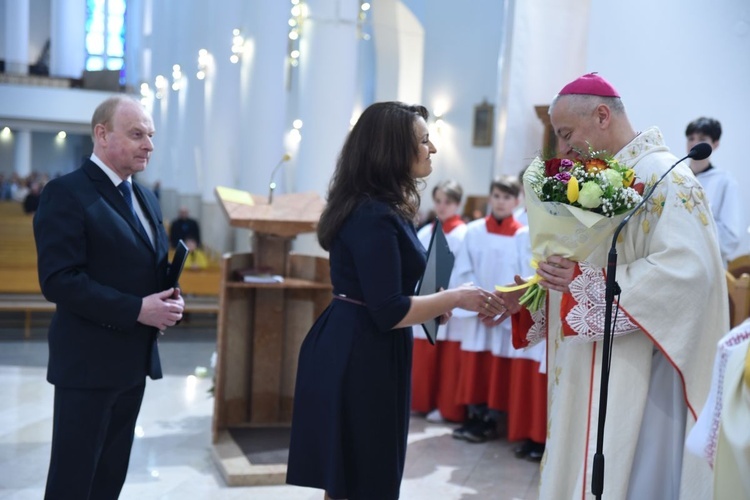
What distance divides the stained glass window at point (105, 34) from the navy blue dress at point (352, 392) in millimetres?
29157

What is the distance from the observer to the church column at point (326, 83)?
9383 mm

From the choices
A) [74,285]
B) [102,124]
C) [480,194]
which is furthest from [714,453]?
[480,194]

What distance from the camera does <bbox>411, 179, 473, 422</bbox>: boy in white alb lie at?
6395 mm

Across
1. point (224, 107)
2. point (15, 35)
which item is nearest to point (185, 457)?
point (224, 107)

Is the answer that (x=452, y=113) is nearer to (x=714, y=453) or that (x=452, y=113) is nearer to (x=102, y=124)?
(x=102, y=124)

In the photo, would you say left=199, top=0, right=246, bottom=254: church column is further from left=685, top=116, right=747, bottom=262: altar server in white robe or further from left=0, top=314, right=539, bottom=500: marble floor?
left=685, top=116, right=747, bottom=262: altar server in white robe

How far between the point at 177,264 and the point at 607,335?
162cm

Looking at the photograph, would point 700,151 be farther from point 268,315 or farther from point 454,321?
point 454,321

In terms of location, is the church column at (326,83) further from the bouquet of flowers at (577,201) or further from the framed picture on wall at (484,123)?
the framed picture on wall at (484,123)

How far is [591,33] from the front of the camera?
6852 millimetres

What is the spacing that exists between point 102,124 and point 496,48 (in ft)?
46.9

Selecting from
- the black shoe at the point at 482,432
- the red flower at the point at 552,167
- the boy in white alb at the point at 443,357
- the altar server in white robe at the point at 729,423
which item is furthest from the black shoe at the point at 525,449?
the altar server in white robe at the point at 729,423

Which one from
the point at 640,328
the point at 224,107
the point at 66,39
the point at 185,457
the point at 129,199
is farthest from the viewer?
the point at 66,39

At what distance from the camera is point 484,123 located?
1669 cm
